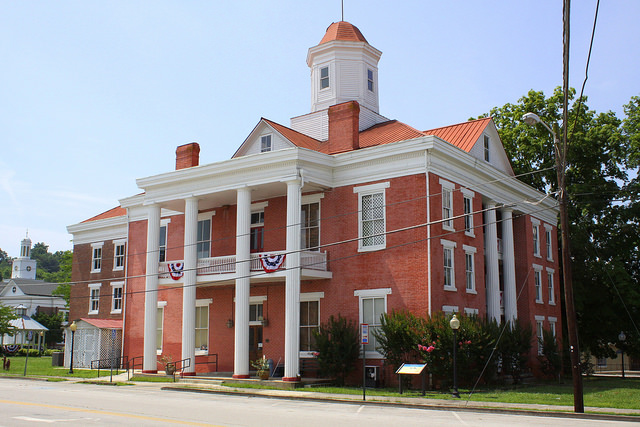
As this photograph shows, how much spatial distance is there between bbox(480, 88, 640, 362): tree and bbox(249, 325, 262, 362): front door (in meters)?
20.2

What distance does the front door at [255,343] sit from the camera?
31.4 m

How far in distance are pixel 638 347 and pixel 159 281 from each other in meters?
30.1

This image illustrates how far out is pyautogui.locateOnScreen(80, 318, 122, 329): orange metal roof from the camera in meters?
38.6

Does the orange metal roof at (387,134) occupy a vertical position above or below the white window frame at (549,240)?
above

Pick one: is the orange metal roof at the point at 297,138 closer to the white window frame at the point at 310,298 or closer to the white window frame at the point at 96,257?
the white window frame at the point at 310,298

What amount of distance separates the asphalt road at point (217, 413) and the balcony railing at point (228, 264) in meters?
7.35

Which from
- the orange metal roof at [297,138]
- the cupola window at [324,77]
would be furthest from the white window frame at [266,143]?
the cupola window at [324,77]

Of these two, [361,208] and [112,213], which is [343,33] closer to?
[361,208]

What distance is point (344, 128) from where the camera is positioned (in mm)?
30109

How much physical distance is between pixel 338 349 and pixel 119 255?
2094 cm

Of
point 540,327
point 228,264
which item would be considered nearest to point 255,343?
point 228,264

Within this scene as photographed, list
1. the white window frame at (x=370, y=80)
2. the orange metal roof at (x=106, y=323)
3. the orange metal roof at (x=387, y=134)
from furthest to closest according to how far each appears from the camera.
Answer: the orange metal roof at (x=106, y=323), the white window frame at (x=370, y=80), the orange metal roof at (x=387, y=134)

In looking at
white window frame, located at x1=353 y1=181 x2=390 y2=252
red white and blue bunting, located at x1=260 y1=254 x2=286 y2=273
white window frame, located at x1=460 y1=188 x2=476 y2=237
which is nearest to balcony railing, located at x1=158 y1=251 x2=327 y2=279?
red white and blue bunting, located at x1=260 y1=254 x2=286 y2=273

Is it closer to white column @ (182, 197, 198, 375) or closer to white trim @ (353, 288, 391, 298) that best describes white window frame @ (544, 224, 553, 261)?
white trim @ (353, 288, 391, 298)
